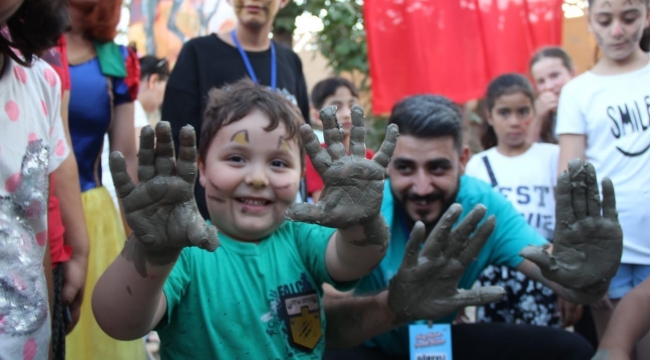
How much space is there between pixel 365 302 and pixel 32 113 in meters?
1.17

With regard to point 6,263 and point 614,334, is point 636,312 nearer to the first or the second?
point 614,334

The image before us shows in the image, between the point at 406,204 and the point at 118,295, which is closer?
the point at 118,295

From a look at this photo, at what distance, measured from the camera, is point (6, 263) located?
4.83 feet

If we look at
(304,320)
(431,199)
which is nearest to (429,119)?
(431,199)

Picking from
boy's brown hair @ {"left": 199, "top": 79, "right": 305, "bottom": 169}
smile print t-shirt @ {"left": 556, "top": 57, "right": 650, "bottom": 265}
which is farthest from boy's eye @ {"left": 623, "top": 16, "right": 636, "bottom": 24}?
boy's brown hair @ {"left": 199, "top": 79, "right": 305, "bottom": 169}

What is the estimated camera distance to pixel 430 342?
92.7 inches

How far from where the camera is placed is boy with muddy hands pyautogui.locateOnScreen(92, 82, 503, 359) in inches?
57.4

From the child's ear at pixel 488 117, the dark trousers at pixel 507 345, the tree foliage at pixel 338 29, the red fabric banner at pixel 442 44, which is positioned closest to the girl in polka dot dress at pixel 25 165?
the dark trousers at pixel 507 345

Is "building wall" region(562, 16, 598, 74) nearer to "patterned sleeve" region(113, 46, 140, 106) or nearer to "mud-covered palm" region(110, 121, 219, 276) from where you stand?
"patterned sleeve" region(113, 46, 140, 106)

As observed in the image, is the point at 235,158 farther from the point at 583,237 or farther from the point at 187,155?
the point at 583,237

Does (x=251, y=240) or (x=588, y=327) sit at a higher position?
(x=251, y=240)

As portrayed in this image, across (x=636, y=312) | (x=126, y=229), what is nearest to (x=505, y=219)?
(x=636, y=312)

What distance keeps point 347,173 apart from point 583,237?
2.65 feet

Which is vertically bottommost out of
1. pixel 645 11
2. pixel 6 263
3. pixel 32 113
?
pixel 6 263
